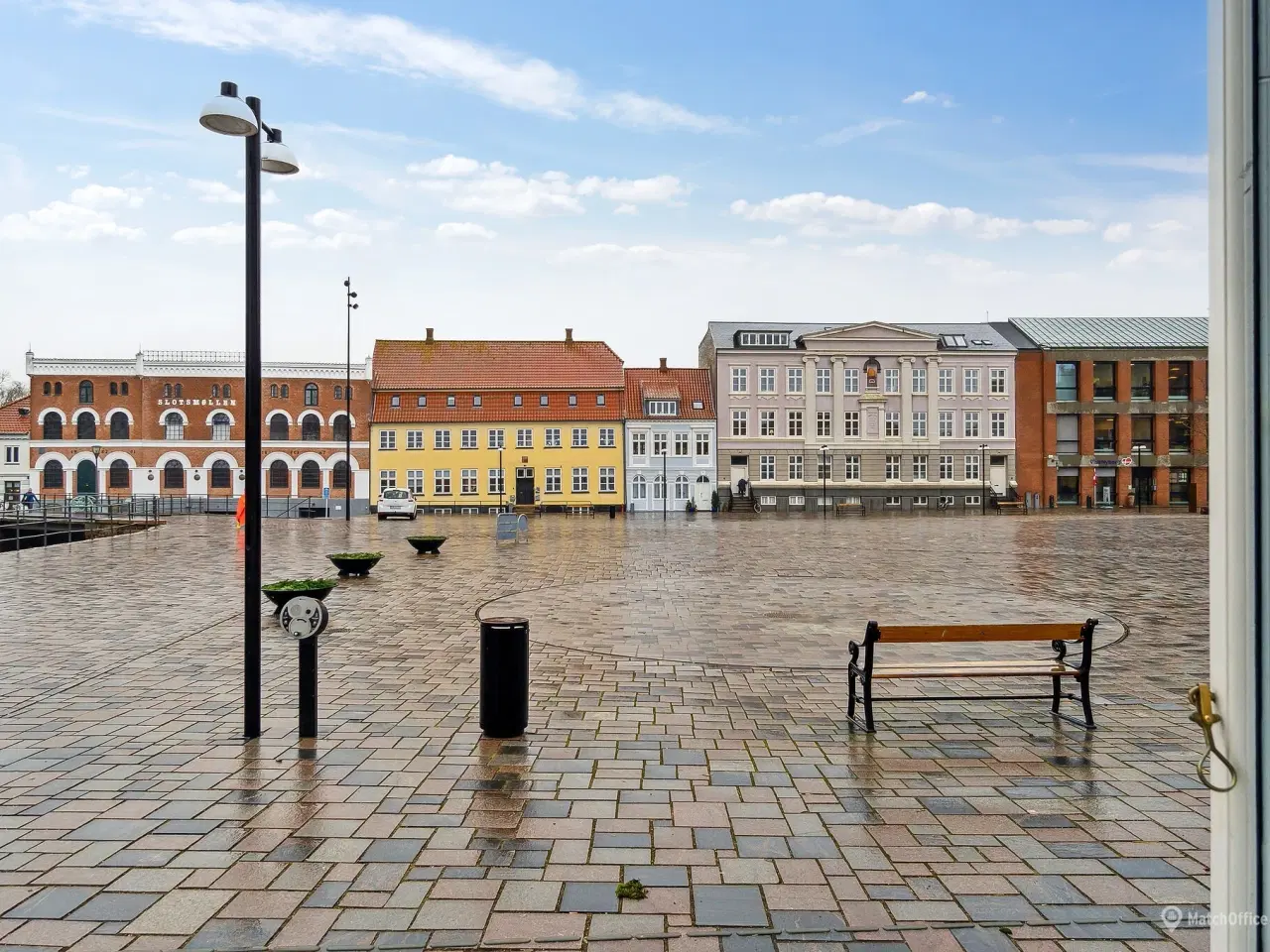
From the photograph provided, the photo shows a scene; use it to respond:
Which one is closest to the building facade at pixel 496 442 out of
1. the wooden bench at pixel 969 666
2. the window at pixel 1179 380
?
the window at pixel 1179 380

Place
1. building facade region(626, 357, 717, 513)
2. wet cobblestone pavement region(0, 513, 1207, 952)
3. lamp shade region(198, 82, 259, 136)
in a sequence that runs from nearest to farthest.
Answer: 1. wet cobblestone pavement region(0, 513, 1207, 952)
2. lamp shade region(198, 82, 259, 136)
3. building facade region(626, 357, 717, 513)

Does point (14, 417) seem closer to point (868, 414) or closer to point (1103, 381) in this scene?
point (868, 414)

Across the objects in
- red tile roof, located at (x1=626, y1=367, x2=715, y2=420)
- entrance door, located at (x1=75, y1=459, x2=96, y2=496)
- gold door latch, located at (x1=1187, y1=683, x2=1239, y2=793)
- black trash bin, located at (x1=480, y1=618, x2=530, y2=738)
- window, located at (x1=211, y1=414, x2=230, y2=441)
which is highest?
red tile roof, located at (x1=626, y1=367, x2=715, y2=420)

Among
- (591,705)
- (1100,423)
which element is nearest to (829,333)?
(1100,423)

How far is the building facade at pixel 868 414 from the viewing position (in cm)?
5841

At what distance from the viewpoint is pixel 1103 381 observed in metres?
58.9

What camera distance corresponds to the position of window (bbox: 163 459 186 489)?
57188mm

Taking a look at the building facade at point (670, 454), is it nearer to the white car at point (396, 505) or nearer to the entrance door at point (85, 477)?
the white car at point (396, 505)

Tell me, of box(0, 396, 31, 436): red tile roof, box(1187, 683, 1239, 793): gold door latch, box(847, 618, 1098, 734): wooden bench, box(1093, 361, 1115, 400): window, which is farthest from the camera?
box(0, 396, 31, 436): red tile roof

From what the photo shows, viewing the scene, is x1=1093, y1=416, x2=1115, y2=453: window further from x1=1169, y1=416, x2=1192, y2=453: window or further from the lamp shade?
the lamp shade

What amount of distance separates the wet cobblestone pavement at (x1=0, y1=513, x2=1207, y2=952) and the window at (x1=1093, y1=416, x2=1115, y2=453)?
53.3 m

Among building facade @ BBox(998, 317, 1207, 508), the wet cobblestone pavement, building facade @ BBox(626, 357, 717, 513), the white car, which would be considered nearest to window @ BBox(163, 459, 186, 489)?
the white car

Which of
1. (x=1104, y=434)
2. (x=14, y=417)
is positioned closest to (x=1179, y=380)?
(x=1104, y=434)

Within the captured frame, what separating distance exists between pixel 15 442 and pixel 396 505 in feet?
120
